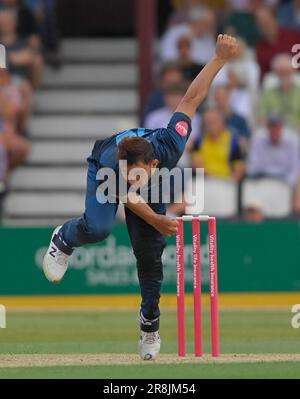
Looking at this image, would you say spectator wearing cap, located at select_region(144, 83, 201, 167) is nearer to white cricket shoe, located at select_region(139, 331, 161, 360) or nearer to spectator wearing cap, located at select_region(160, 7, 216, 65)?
spectator wearing cap, located at select_region(160, 7, 216, 65)

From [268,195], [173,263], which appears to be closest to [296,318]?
[173,263]

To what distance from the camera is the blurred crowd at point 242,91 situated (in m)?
16.3

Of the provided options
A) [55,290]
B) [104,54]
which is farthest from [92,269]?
[104,54]

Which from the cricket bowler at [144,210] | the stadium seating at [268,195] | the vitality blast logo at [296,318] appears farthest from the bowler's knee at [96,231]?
the stadium seating at [268,195]

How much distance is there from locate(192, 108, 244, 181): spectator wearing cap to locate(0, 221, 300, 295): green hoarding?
0.96 m

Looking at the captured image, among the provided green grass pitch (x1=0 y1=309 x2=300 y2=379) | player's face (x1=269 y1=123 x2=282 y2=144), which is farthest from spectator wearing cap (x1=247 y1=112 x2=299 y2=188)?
green grass pitch (x1=0 y1=309 x2=300 y2=379)

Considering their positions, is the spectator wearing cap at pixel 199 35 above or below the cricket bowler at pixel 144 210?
above

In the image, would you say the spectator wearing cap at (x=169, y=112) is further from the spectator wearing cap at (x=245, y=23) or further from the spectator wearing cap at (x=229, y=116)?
the spectator wearing cap at (x=245, y=23)

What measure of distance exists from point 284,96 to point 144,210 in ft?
27.0

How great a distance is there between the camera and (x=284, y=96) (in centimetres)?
1675

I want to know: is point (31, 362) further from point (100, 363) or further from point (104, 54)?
point (104, 54)

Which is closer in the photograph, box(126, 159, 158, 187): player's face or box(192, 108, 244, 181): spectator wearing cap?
box(126, 159, 158, 187): player's face

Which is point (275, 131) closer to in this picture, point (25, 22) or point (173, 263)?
point (173, 263)

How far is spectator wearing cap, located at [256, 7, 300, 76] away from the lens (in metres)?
17.7
